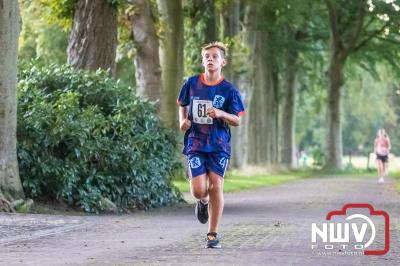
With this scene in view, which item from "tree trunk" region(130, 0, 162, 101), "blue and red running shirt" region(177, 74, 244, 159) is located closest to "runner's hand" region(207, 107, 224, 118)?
"blue and red running shirt" region(177, 74, 244, 159)

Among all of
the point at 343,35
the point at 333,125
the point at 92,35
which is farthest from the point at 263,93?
the point at 92,35

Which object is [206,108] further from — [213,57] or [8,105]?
[8,105]

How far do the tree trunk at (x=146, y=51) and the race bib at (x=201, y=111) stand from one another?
13.7 metres

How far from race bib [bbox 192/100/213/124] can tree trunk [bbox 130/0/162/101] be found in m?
13.7

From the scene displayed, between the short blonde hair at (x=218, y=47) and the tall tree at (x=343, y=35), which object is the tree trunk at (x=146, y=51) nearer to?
the short blonde hair at (x=218, y=47)

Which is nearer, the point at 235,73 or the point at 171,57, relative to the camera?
the point at 171,57

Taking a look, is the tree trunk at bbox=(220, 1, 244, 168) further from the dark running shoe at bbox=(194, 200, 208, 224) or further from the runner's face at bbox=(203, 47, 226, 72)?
the runner's face at bbox=(203, 47, 226, 72)

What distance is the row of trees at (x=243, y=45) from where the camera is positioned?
19562mm

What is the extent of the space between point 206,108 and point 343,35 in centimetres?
3585

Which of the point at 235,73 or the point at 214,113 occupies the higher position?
the point at 235,73

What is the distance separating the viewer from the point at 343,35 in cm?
4462

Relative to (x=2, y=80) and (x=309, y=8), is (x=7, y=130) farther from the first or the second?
(x=309, y=8)

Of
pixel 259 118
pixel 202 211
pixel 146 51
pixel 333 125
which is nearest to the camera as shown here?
pixel 202 211

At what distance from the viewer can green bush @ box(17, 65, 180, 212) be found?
1564 centimetres
